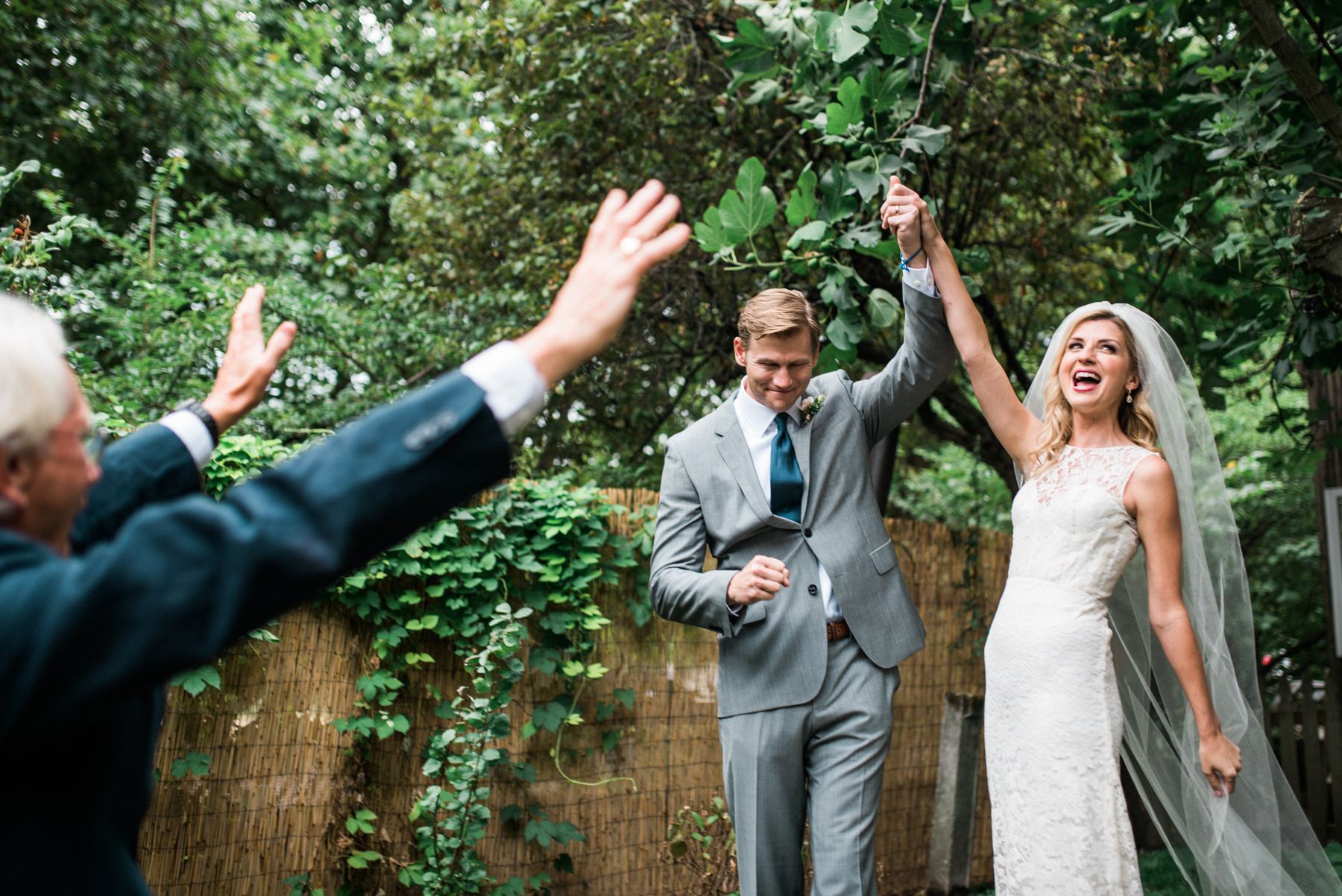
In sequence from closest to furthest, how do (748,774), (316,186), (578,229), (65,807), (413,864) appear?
(65,807)
(748,774)
(413,864)
(578,229)
(316,186)

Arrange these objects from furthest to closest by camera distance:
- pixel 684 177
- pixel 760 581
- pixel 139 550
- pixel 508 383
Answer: pixel 684 177 → pixel 760 581 → pixel 508 383 → pixel 139 550

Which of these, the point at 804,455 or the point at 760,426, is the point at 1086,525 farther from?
the point at 760,426

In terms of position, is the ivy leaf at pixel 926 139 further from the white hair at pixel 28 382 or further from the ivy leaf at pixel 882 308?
the white hair at pixel 28 382

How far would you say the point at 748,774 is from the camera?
265 cm

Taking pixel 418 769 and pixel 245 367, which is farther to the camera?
pixel 418 769

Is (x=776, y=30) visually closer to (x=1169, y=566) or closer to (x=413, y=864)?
(x=1169, y=566)

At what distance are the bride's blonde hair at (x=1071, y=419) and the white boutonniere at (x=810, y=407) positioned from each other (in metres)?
0.64

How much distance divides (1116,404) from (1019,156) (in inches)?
144

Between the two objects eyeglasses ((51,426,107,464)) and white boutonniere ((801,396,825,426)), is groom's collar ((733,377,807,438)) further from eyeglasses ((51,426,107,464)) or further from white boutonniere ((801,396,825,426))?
eyeglasses ((51,426,107,464))

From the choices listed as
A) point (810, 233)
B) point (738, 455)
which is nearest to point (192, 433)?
point (738, 455)

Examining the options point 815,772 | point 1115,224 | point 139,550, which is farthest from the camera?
point 1115,224

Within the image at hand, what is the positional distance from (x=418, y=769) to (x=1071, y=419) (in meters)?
2.67

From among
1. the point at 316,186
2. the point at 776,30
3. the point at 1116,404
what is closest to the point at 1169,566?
the point at 1116,404

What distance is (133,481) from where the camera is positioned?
4.38 feet
